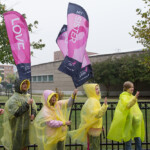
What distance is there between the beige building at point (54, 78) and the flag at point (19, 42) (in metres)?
28.9

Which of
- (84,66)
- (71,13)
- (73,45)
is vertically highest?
(71,13)

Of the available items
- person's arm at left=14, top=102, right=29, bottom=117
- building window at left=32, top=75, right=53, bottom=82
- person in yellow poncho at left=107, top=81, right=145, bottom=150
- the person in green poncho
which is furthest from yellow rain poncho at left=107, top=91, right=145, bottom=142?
building window at left=32, top=75, right=53, bottom=82

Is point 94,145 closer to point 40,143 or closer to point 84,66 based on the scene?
point 40,143

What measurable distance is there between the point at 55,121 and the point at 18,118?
0.73 meters

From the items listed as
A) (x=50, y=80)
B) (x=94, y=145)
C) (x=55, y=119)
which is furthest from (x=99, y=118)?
(x=50, y=80)

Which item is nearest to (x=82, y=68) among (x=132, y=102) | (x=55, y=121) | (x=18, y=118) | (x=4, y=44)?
(x=132, y=102)

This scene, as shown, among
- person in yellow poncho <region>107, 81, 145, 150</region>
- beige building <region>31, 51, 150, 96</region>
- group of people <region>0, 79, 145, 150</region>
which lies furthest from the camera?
beige building <region>31, 51, 150, 96</region>

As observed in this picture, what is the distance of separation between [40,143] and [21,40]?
1.89 m

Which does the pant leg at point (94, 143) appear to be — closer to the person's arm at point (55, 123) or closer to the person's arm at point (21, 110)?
the person's arm at point (55, 123)

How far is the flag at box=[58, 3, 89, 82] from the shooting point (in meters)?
3.97

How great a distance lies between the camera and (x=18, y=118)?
3.98 metres

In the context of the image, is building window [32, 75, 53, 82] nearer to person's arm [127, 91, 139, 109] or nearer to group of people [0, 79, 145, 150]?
group of people [0, 79, 145, 150]

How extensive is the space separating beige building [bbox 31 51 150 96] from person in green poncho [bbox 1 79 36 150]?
29099 millimetres

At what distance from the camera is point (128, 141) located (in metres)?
4.39
